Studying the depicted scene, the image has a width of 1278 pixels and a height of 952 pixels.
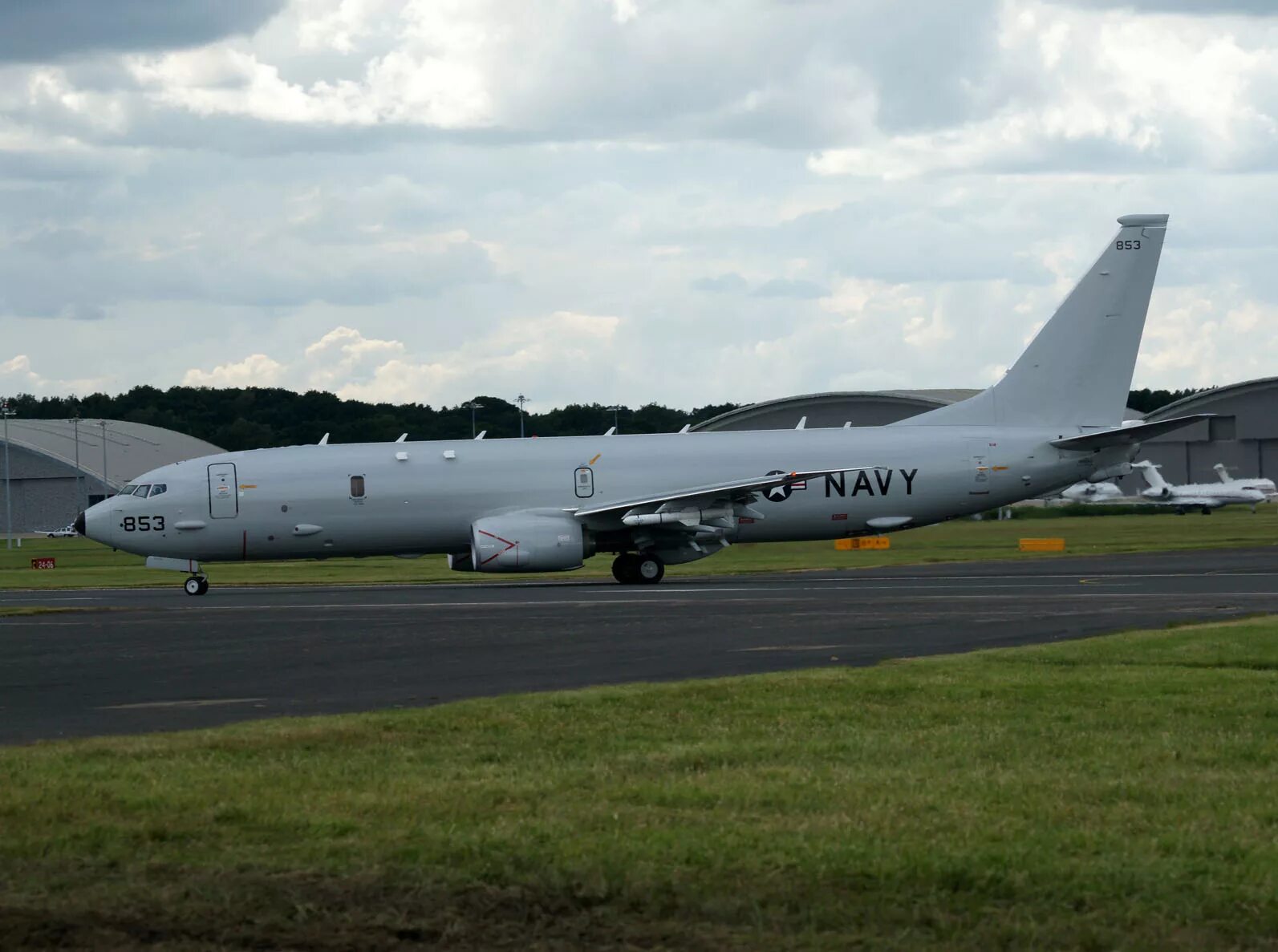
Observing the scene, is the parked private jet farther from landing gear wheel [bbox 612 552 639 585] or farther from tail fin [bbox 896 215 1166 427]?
landing gear wheel [bbox 612 552 639 585]

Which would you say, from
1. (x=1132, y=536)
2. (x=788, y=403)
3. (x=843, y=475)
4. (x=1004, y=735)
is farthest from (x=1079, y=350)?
(x=788, y=403)

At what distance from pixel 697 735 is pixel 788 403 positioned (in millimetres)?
97632

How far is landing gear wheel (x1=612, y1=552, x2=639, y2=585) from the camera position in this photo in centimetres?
3619

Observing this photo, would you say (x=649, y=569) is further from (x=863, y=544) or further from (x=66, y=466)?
(x=66, y=466)

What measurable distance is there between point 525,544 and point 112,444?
97807mm

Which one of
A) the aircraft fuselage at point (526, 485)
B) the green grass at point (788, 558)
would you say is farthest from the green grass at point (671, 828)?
the green grass at point (788, 558)

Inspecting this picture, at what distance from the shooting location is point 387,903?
6609 millimetres

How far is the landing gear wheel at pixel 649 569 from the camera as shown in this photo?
118 ft

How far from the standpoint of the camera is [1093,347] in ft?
127

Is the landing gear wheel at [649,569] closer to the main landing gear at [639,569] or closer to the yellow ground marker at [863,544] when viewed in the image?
the main landing gear at [639,569]

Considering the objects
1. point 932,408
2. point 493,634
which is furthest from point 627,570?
point 932,408

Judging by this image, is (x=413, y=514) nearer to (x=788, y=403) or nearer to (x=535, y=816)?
(x=535, y=816)

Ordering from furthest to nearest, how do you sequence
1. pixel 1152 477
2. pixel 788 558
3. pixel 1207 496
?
pixel 1152 477
pixel 1207 496
pixel 788 558

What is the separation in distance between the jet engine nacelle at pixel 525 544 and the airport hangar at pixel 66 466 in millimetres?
88949
